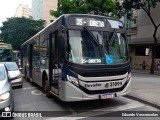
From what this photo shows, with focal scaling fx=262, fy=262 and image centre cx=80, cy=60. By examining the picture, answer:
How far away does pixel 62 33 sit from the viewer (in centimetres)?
823

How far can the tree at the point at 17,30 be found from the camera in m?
53.6

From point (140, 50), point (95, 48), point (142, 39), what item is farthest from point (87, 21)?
point (140, 50)

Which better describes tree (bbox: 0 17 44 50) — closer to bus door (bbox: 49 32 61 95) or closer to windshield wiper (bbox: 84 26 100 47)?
bus door (bbox: 49 32 61 95)

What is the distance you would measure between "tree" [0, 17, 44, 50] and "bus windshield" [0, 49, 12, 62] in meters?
32.2

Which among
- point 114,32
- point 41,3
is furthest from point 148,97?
point 41,3

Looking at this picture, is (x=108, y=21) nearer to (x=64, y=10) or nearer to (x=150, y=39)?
(x=64, y=10)

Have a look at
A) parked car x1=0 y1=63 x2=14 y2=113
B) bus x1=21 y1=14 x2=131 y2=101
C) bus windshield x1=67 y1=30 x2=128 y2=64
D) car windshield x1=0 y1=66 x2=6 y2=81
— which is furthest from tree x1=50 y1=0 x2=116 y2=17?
parked car x1=0 y1=63 x2=14 y2=113

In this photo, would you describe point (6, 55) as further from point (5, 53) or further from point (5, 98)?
point (5, 98)

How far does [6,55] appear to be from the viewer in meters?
22.0

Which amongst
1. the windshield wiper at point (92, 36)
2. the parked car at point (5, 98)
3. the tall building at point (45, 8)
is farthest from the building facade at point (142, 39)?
the tall building at point (45, 8)

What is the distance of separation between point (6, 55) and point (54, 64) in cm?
1349

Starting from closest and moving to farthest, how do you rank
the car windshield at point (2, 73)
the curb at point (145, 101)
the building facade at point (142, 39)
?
the car windshield at point (2, 73)
the curb at point (145, 101)
the building facade at point (142, 39)

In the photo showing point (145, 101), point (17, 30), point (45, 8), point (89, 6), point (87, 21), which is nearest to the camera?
point (87, 21)

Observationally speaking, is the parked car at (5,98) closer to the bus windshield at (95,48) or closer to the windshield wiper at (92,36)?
the bus windshield at (95,48)
